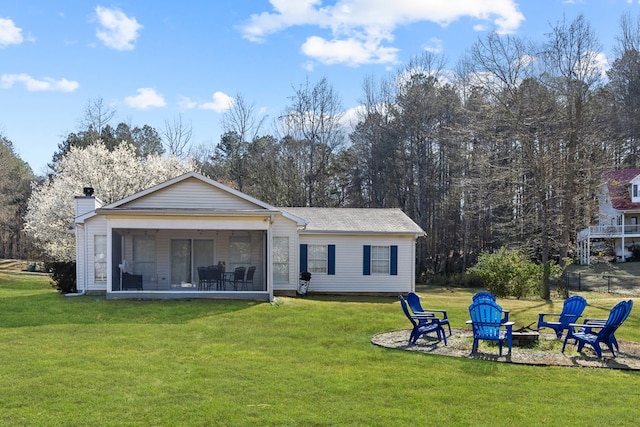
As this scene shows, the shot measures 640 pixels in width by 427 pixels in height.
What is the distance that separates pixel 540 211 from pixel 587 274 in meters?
11.9

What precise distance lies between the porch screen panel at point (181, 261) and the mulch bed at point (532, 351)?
1032cm

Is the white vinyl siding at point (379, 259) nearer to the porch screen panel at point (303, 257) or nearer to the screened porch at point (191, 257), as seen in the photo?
the porch screen panel at point (303, 257)

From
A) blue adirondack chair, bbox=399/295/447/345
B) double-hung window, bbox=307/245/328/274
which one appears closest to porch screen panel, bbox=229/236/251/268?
double-hung window, bbox=307/245/328/274

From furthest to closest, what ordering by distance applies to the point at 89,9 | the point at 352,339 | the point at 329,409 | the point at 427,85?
the point at 427,85 < the point at 89,9 < the point at 352,339 < the point at 329,409

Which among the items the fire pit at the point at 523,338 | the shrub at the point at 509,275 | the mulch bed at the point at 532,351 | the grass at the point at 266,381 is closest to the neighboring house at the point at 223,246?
the shrub at the point at 509,275

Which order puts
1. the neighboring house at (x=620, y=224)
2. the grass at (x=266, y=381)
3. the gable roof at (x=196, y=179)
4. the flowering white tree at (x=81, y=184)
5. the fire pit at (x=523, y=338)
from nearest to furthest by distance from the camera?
the grass at (x=266, y=381), the fire pit at (x=523, y=338), the gable roof at (x=196, y=179), the flowering white tree at (x=81, y=184), the neighboring house at (x=620, y=224)

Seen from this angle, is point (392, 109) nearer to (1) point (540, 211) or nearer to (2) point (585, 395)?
(1) point (540, 211)

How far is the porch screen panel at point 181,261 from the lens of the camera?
2041 centimetres

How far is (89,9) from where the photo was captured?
1616 cm

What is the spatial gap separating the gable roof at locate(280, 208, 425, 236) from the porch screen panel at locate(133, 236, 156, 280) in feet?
16.6

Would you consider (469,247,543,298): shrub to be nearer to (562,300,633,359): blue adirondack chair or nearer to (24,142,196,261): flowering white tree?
A: (562,300,633,359): blue adirondack chair

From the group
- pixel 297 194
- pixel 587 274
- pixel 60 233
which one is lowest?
pixel 587 274

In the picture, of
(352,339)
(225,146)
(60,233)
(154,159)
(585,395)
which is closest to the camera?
(585,395)

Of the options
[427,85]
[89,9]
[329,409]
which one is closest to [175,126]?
[427,85]
